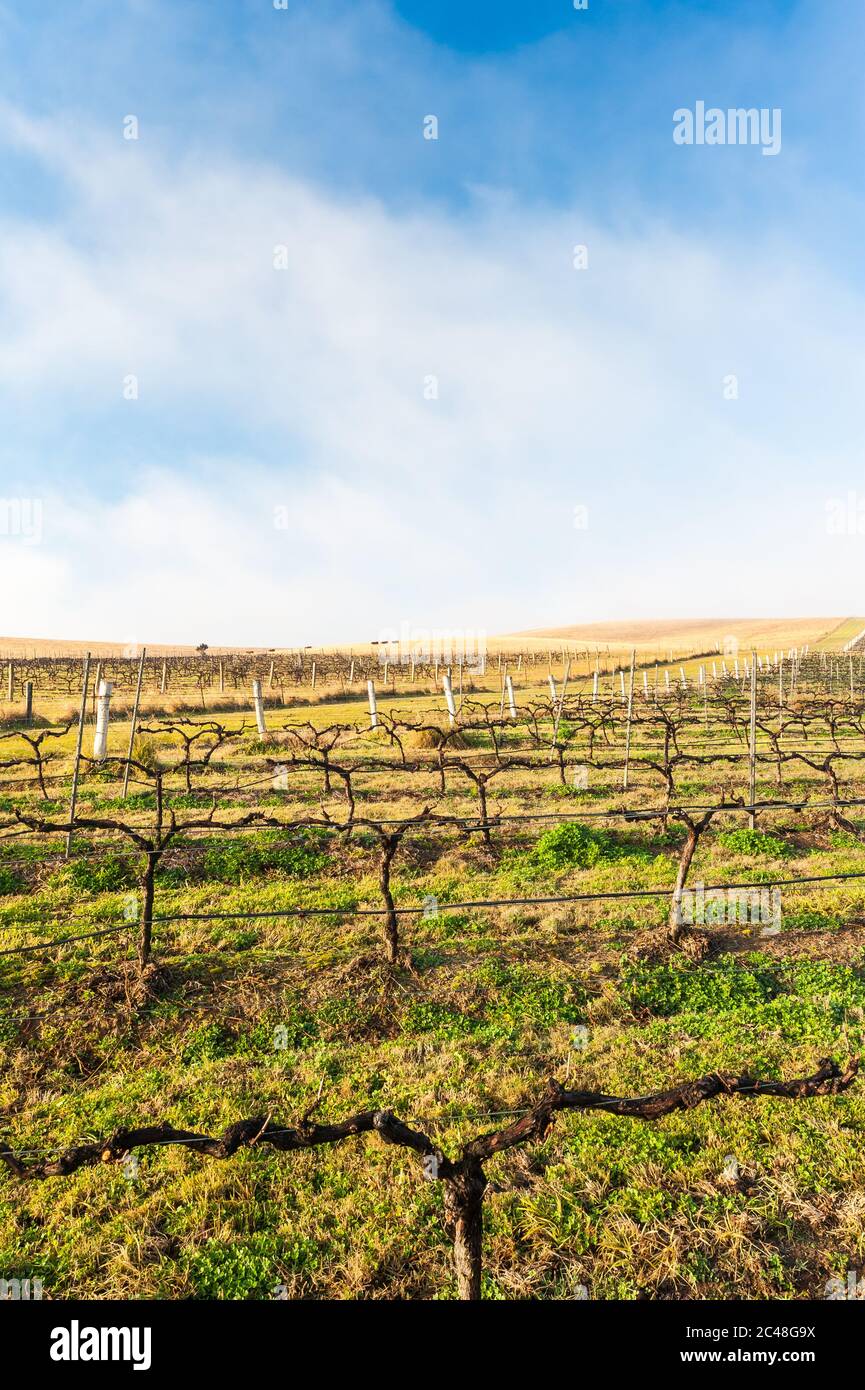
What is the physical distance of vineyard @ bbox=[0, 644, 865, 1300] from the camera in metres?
3.51

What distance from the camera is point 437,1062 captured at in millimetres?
5414

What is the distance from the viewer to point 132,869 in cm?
1001

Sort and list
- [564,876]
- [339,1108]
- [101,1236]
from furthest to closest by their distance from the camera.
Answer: [564,876] < [339,1108] < [101,1236]

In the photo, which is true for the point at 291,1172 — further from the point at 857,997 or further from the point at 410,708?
the point at 410,708

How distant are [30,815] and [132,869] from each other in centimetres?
442

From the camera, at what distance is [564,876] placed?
9.83 metres

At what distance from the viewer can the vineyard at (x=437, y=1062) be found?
11.5 feet

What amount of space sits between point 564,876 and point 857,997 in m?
4.15

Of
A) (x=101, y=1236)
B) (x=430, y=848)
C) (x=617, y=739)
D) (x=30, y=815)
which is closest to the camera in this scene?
(x=101, y=1236)

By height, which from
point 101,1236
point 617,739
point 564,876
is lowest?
point 101,1236
